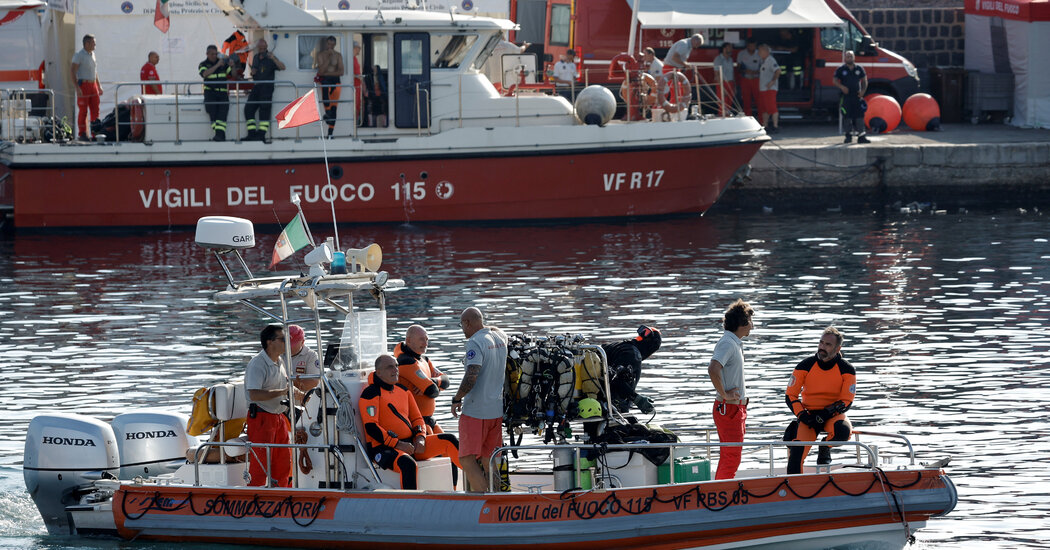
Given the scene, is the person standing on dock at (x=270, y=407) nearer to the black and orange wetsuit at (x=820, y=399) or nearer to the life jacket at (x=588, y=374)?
the life jacket at (x=588, y=374)

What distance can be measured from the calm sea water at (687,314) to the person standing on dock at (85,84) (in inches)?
70.6

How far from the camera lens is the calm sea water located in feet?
39.3

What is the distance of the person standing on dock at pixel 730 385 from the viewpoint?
9.45 meters

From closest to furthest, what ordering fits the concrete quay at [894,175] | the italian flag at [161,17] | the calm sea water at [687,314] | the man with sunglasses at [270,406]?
1. the man with sunglasses at [270,406]
2. the calm sea water at [687,314]
3. the italian flag at [161,17]
4. the concrete quay at [894,175]

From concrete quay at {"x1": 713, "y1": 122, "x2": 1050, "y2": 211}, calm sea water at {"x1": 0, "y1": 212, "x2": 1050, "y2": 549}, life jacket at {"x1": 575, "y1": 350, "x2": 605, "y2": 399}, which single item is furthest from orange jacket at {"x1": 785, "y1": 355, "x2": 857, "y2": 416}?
concrete quay at {"x1": 713, "y1": 122, "x2": 1050, "y2": 211}

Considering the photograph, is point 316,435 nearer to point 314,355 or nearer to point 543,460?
point 314,355

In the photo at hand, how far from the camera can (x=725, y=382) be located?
950 cm

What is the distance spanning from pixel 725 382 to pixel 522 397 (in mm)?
1251

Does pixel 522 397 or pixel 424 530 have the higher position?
pixel 522 397

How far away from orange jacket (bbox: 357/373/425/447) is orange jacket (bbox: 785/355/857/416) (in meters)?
2.37

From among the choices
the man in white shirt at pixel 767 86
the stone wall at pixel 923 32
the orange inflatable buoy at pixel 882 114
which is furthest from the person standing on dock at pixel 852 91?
the stone wall at pixel 923 32

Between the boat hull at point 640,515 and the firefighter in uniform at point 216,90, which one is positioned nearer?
the boat hull at point 640,515

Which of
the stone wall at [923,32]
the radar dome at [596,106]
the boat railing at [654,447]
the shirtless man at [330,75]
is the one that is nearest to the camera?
the boat railing at [654,447]

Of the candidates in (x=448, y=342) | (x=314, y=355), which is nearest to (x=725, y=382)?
(x=314, y=355)
